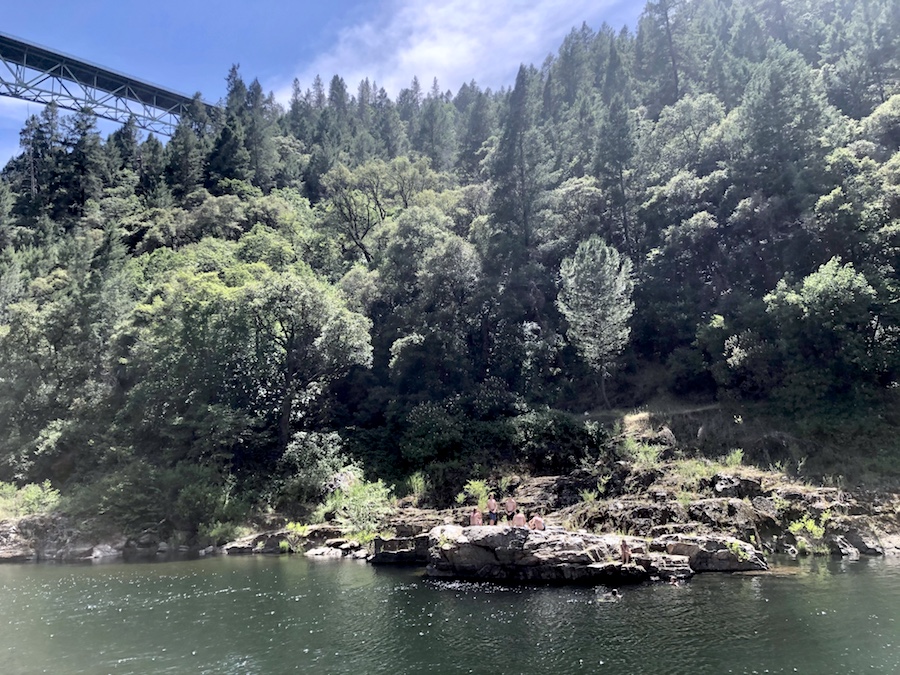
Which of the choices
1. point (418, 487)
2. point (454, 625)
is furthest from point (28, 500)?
point (454, 625)

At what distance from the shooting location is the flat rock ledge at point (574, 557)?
1978 cm

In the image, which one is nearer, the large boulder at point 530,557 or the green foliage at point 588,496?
the large boulder at point 530,557

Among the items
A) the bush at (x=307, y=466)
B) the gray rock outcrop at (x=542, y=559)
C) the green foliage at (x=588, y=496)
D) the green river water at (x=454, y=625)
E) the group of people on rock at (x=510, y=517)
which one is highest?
the bush at (x=307, y=466)

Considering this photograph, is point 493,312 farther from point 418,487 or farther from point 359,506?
point 359,506

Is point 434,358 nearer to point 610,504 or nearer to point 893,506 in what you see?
point 610,504

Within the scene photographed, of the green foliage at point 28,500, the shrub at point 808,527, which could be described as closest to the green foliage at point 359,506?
the green foliage at point 28,500

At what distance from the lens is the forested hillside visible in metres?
32.5

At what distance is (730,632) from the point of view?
14.0 meters

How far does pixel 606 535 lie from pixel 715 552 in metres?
3.85

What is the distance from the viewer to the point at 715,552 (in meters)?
20.6

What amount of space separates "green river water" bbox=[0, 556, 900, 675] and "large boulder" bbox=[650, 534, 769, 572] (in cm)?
85

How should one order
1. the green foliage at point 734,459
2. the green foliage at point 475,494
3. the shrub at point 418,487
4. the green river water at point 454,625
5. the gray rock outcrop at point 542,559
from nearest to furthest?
the green river water at point 454,625 → the gray rock outcrop at point 542,559 → the green foliage at point 734,459 → the green foliage at point 475,494 → the shrub at point 418,487

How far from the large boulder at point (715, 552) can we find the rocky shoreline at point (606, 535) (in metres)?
0.04

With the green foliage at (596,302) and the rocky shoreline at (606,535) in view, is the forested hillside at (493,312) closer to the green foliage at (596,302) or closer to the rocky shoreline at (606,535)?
the green foliage at (596,302)
